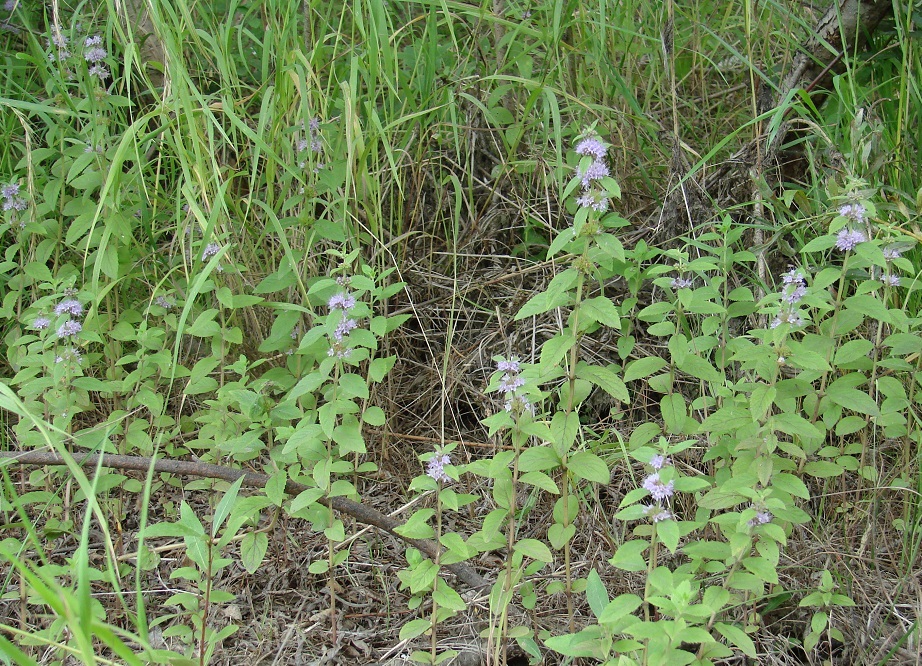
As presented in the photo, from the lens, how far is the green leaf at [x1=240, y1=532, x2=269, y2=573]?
1779mm

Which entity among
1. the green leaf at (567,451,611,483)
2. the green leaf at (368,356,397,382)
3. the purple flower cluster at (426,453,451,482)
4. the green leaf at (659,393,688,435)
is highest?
the green leaf at (368,356,397,382)

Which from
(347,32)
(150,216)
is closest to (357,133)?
(150,216)

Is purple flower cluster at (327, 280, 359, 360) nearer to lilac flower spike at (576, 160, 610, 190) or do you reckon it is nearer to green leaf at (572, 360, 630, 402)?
green leaf at (572, 360, 630, 402)

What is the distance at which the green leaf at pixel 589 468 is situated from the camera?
1.62 metres

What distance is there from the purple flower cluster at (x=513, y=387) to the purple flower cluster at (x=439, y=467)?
16cm

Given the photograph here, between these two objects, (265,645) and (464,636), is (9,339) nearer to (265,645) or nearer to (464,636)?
(265,645)

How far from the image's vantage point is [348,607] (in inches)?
80.1

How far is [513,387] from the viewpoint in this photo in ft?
5.33

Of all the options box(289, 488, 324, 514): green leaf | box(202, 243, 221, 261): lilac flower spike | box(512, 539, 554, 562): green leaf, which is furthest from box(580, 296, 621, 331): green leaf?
box(202, 243, 221, 261): lilac flower spike

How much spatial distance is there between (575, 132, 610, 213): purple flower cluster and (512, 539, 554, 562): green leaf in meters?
0.67

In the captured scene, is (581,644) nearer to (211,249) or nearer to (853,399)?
(853,399)

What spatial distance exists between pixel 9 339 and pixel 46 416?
1.15 ft

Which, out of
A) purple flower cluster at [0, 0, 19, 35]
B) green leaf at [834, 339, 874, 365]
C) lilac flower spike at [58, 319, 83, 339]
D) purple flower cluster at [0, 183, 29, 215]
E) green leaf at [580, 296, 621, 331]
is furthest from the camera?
purple flower cluster at [0, 0, 19, 35]

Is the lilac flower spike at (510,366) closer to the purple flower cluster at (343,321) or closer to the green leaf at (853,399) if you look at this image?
the purple flower cluster at (343,321)
